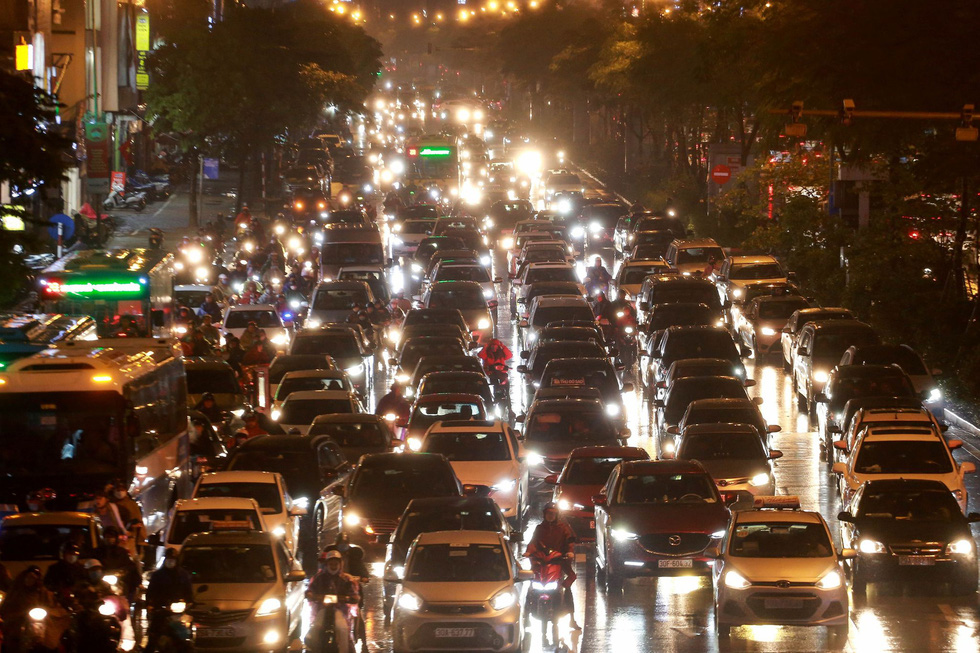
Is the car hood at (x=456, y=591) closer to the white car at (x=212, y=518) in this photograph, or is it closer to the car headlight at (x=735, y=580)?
the car headlight at (x=735, y=580)

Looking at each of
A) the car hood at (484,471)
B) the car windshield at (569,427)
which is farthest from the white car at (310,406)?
the car hood at (484,471)

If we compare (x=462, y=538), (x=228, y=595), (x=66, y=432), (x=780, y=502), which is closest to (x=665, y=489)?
(x=780, y=502)

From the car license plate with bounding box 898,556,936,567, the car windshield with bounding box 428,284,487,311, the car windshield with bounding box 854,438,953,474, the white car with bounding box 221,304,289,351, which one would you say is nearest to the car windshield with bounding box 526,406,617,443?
the car windshield with bounding box 854,438,953,474

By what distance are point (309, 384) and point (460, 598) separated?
13.6 metres

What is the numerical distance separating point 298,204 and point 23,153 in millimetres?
47018

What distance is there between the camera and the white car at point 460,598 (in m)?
17.2

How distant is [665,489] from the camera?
848 inches

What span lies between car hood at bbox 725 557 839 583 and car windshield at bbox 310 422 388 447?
29.5 feet

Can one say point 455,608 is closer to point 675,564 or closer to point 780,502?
point 675,564

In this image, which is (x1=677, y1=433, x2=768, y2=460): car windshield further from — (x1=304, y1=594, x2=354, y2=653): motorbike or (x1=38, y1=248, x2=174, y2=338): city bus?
(x1=38, y1=248, x2=174, y2=338): city bus

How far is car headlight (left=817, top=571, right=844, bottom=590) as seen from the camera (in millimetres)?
18312

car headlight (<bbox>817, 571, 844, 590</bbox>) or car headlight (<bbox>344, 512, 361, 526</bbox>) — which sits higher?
car headlight (<bbox>817, 571, 844, 590</bbox>)

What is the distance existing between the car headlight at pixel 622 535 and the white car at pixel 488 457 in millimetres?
3273

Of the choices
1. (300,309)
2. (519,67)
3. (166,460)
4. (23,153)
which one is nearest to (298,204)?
(300,309)
